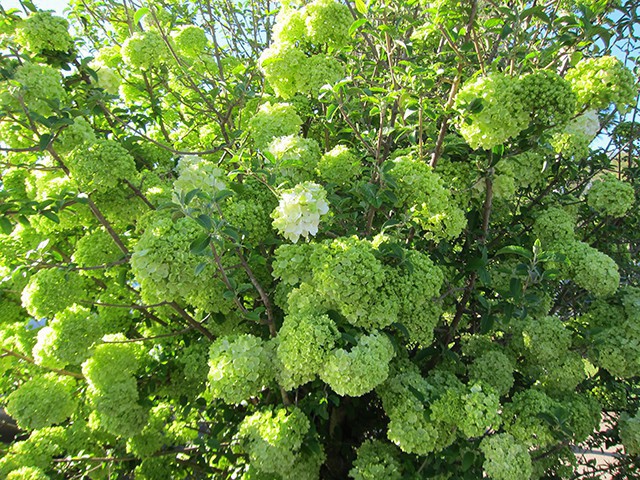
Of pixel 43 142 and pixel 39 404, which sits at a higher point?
pixel 43 142

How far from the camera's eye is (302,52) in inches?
98.3

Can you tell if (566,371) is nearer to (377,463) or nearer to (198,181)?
(377,463)

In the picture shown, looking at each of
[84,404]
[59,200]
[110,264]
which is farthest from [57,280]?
[84,404]

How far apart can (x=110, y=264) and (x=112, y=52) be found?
1917 millimetres

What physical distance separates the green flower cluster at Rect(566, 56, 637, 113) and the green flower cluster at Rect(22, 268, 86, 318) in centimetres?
274

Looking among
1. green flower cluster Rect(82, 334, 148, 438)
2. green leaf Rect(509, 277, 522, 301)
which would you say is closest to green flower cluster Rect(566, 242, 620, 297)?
green leaf Rect(509, 277, 522, 301)

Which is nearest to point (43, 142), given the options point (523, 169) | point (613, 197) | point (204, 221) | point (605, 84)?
point (204, 221)

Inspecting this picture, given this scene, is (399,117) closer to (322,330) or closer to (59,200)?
(322,330)

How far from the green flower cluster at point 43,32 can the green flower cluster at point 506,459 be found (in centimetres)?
319

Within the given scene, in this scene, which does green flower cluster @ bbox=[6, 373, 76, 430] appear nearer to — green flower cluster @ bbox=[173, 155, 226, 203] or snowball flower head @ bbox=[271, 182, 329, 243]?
green flower cluster @ bbox=[173, 155, 226, 203]

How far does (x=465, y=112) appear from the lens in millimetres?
1898

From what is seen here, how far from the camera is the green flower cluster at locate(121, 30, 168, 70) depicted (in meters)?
2.77

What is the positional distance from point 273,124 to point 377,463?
193 centimetres

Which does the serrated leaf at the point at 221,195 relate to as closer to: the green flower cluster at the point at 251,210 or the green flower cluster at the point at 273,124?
the green flower cluster at the point at 251,210
